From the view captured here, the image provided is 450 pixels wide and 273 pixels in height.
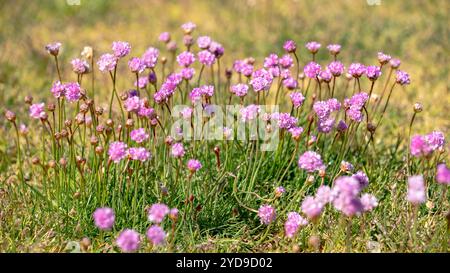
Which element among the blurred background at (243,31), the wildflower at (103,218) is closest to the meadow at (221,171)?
the wildflower at (103,218)

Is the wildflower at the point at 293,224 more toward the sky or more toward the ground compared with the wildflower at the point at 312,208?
more toward the ground

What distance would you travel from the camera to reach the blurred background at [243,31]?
5.06 metres

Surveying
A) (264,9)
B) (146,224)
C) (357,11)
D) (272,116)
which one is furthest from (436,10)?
(146,224)

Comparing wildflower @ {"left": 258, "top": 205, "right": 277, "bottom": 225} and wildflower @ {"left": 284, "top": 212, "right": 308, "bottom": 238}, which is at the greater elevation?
wildflower @ {"left": 284, "top": 212, "right": 308, "bottom": 238}

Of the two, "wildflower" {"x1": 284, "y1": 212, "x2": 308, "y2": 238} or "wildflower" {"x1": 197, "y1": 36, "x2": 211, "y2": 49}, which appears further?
"wildflower" {"x1": 197, "y1": 36, "x2": 211, "y2": 49}

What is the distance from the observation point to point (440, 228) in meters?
2.69

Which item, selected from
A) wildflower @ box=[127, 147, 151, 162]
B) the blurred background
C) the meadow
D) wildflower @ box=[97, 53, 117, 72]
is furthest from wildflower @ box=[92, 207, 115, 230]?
the blurred background

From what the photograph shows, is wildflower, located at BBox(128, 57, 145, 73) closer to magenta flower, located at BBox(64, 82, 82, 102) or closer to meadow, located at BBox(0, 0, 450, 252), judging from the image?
meadow, located at BBox(0, 0, 450, 252)

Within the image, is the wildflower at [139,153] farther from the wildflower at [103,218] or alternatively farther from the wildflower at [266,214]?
the wildflower at [266,214]

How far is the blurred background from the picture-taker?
16.6ft

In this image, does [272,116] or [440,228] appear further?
[272,116]
